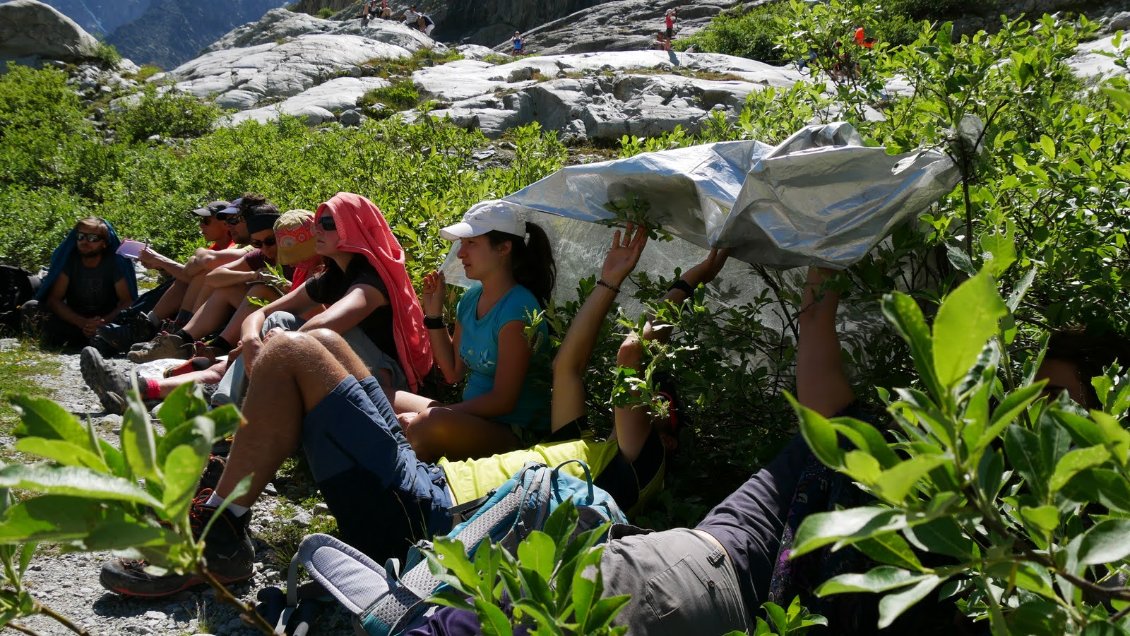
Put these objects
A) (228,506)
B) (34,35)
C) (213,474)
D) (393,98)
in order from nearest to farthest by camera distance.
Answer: (228,506), (213,474), (393,98), (34,35)

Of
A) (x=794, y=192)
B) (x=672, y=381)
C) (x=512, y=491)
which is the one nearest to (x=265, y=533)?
(x=512, y=491)

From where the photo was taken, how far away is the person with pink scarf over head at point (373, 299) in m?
4.20

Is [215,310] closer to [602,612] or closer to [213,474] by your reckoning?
[213,474]

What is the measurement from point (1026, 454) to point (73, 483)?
802 millimetres

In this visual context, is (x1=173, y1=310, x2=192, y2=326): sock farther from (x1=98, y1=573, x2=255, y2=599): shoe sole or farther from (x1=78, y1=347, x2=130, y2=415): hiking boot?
(x1=98, y1=573, x2=255, y2=599): shoe sole

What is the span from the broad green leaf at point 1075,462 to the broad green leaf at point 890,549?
0.13m

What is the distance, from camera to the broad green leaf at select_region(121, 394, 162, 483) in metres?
0.64

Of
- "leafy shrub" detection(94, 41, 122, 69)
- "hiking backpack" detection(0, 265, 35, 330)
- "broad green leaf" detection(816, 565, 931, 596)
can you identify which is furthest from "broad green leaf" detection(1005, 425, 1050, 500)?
"leafy shrub" detection(94, 41, 122, 69)

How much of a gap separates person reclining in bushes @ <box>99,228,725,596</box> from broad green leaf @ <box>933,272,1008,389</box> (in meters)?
2.29

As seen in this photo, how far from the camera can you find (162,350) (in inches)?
234

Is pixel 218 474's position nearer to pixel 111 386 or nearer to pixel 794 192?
pixel 111 386

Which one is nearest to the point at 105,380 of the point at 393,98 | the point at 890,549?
the point at 890,549

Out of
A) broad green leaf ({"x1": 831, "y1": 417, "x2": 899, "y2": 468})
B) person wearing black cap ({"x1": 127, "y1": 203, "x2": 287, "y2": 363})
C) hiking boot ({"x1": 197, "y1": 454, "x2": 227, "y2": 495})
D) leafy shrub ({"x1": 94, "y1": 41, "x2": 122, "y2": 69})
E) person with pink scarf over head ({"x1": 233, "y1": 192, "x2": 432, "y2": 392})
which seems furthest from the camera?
leafy shrub ({"x1": 94, "y1": 41, "x2": 122, "y2": 69})

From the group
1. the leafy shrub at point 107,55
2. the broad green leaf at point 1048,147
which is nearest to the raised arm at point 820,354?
the broad green leaf at point 1048,147
